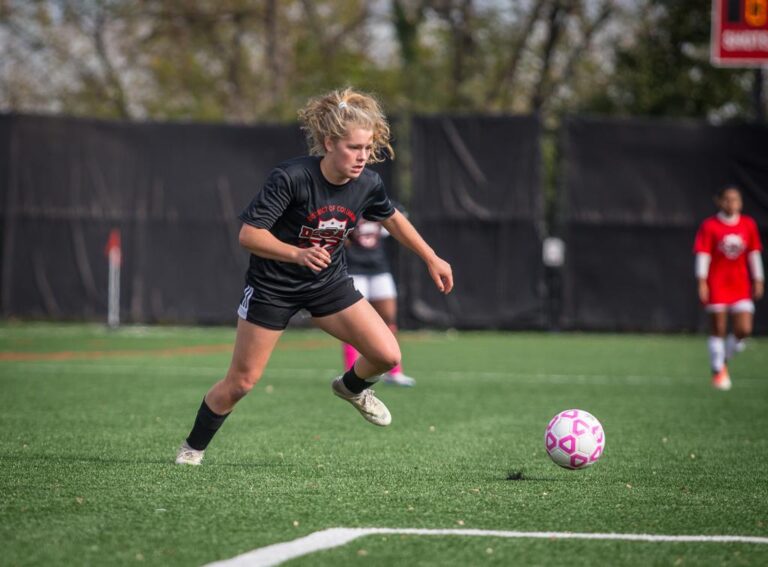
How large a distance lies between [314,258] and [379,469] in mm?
1371

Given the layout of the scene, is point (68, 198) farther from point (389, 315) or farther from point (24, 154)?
point (389, 315)

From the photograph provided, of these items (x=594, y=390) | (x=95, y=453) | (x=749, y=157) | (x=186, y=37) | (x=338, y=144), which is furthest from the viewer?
(x=186, y=37)

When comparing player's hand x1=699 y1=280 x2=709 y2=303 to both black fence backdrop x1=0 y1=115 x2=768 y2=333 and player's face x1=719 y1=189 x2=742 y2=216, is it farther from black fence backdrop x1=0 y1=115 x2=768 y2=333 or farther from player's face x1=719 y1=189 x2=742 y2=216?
black fence backdrop x1=0 y1=115 x2=768 y2=333

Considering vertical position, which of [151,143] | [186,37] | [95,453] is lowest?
[95,453]

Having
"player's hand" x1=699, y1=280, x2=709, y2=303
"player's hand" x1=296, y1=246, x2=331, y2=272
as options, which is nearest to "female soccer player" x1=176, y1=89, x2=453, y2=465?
"player's hand" x1=296, y1=246, x2=331, y2=272

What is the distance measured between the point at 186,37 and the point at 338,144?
25.5 meters

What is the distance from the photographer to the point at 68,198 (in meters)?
18.9

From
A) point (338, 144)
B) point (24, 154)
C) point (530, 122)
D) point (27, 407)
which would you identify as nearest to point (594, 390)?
point (27, 407)

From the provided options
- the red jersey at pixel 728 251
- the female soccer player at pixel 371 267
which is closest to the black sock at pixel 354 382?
the female soccer player at pixel 371 267

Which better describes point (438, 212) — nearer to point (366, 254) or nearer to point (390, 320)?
point (390, 320)

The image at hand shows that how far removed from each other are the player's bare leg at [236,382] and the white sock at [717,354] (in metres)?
6.66

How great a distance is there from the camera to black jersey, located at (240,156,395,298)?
559cm

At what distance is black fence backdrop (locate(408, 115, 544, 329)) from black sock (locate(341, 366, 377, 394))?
12.1m

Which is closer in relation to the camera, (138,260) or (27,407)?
(27,407)
